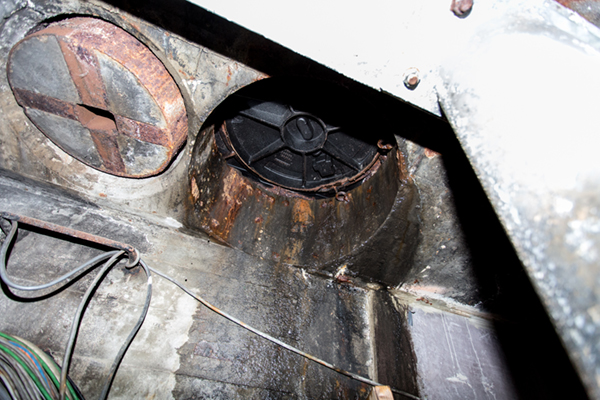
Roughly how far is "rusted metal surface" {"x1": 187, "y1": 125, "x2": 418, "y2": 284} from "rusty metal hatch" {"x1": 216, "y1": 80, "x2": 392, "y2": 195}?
0.10 metres

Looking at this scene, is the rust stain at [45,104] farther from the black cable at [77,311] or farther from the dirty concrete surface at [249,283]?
the black cable at [77,311]

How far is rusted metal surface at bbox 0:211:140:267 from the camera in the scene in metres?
1.50

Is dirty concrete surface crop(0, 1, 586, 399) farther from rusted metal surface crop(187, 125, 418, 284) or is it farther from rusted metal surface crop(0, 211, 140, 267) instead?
rusted metal surface crop(0, 211, 140, 267)

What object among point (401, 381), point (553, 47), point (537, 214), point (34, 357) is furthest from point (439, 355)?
point (34, 357)

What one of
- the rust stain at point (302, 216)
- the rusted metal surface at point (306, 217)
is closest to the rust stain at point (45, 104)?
the rusted metal surface at point (306, 217)

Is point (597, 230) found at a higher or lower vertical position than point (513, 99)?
lower

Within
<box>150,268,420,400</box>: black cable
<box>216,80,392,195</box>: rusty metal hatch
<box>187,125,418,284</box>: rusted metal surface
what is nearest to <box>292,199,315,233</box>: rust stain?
<box>187,125,418,284</box>: rusted metal surface

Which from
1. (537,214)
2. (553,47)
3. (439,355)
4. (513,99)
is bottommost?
(439,355)

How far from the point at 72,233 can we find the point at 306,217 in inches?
65.1

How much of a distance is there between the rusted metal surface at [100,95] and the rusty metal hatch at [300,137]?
66cm

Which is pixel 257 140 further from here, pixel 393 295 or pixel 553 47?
pixel 553 47

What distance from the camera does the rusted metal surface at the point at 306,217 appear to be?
2012 millimetres

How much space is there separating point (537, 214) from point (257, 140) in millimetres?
2088

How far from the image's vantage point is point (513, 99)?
73 centimetres
